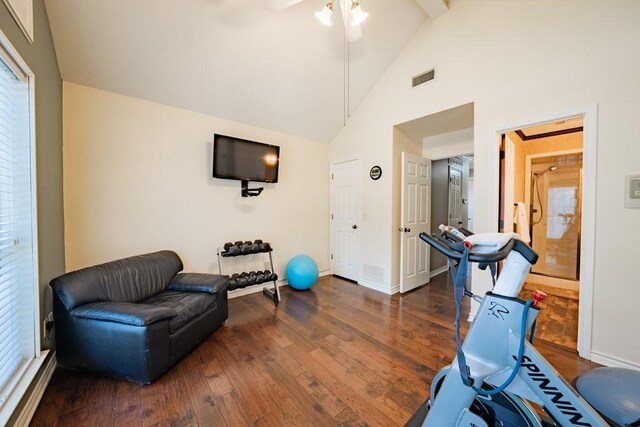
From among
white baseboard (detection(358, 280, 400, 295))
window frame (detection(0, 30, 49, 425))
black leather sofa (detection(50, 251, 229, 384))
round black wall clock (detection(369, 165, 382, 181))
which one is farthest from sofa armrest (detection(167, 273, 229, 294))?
round black wall clock (detection(369, 165, 382, 181))

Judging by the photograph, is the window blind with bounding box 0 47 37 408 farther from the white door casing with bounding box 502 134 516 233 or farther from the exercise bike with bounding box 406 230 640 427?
the white door casing with bounding box 502 134 516 233

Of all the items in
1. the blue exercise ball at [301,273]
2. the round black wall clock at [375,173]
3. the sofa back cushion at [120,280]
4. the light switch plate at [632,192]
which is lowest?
the blue exercise ball at [301,273]

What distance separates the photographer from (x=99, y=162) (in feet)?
8.23

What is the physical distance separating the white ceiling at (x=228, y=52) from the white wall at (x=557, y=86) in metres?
0.62

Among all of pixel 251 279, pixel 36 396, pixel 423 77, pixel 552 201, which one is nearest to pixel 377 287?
pixel 251 279

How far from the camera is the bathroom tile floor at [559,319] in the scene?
2.36 metres

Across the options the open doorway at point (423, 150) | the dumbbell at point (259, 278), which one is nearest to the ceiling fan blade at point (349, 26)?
the open doorway at point (423, 150)

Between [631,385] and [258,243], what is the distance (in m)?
3.21

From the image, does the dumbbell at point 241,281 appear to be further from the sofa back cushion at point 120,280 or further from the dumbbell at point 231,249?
the sofa back cushion at point 120,280

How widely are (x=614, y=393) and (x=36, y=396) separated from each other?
3.10m

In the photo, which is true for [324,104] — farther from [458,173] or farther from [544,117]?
[458,173]

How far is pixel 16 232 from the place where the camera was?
159 centimetres

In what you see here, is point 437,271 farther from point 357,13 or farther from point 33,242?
point 33,242

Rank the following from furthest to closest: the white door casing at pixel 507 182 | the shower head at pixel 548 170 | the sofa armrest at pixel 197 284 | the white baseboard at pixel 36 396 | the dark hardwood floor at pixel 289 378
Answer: the shower head at pixel 548 170
the white door casing at pixel 507 182
the sofa armrest at pixel 197 284
the dark hardwood floor at pixel 289 378
the white baseboard at pixel 36 396
